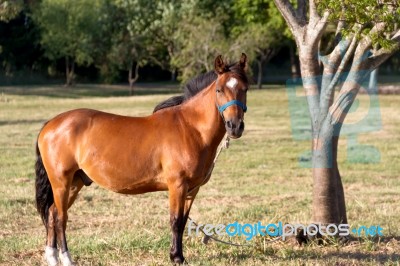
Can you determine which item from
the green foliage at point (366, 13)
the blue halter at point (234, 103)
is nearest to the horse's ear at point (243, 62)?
the blue halter at point (234, 103)

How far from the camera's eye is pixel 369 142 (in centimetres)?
2180

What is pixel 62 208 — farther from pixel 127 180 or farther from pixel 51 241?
pixel 127 180

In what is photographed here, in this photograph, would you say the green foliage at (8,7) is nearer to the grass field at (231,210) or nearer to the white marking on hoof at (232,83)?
the grass field at (231,210)

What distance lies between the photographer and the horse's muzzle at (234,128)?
6.72 m

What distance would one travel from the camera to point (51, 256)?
24.5ft

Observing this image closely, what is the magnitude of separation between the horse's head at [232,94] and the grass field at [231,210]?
153 centimetres

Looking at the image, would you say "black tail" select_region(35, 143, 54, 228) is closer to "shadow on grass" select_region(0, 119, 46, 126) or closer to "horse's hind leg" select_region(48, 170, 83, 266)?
"horse's hind leg" select_region(48, 170, 83, 266)

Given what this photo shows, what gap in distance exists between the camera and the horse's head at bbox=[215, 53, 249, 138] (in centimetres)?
677

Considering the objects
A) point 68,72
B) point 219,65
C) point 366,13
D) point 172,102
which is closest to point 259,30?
point 68,72

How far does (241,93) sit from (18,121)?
22.9 m

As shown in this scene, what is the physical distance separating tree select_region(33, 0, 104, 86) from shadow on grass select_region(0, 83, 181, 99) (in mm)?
2630

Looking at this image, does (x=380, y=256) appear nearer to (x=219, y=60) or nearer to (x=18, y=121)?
(x=219, y=60)

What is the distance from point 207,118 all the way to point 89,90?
4400 cm

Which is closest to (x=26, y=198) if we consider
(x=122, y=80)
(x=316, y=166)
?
(x=316, y=166)
